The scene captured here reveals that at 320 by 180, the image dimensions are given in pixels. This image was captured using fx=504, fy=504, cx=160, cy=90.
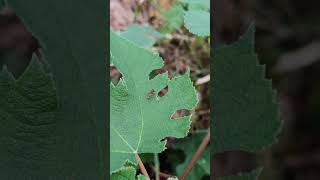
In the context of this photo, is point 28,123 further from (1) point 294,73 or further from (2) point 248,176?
(1) point 294,73

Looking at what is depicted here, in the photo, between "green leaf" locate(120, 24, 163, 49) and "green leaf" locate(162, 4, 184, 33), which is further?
"green leaf" locate(162, 4, 184, 33)

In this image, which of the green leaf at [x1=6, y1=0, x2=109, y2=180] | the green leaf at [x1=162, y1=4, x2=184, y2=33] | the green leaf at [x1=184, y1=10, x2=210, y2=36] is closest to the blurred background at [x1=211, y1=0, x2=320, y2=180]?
the green leaf at [x1=162, y1=4, x2=184, y2=33]

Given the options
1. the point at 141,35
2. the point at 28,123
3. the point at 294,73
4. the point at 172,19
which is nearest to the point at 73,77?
the point at 28,123

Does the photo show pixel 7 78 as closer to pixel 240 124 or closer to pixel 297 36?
pixel 240 124

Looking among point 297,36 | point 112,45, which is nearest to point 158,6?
point 297,36

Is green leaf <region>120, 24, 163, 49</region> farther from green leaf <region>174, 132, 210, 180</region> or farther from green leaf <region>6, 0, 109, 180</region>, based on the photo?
green leaf <region>6, 0, 109, 180</region>

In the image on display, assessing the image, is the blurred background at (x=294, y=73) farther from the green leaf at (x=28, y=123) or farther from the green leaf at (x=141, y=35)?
the green leaf at (x=28, y=123)
